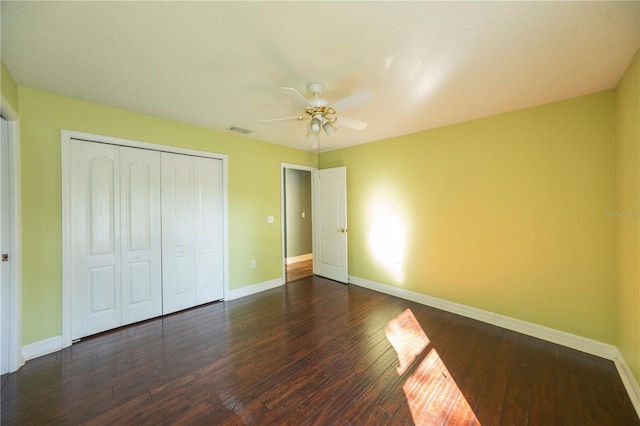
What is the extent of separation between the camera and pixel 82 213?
2531mm

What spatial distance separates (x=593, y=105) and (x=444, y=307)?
8.66ft

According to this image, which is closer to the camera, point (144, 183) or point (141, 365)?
point (141, 365)

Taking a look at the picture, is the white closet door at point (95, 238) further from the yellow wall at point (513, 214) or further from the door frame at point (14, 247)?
→ the yellow wall at point (513, 214)

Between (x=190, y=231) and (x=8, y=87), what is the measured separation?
1992 millimetres

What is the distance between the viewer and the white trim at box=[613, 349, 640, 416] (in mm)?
1662

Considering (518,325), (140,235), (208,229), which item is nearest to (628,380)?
(518,325)

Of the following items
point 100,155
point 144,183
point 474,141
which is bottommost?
point 144,183

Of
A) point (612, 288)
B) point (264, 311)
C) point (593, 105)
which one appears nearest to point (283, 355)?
point (264, 311)

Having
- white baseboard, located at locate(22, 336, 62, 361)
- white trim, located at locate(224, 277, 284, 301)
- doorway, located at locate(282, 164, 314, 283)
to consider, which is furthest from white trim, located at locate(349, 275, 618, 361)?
white baseboard, located at locate(22, 336, 62, 361)

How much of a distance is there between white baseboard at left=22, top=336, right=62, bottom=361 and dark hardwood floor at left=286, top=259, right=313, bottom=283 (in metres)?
2.94

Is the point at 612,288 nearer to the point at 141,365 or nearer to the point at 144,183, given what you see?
the point at 141,365

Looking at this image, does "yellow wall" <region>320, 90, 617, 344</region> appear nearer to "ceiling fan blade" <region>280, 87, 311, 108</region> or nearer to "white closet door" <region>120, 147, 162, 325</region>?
"ceiling fan blade" <region>280, 87, 311, 108</region>

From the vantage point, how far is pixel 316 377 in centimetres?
195

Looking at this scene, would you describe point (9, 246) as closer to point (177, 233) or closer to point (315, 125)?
point (177, 233)
